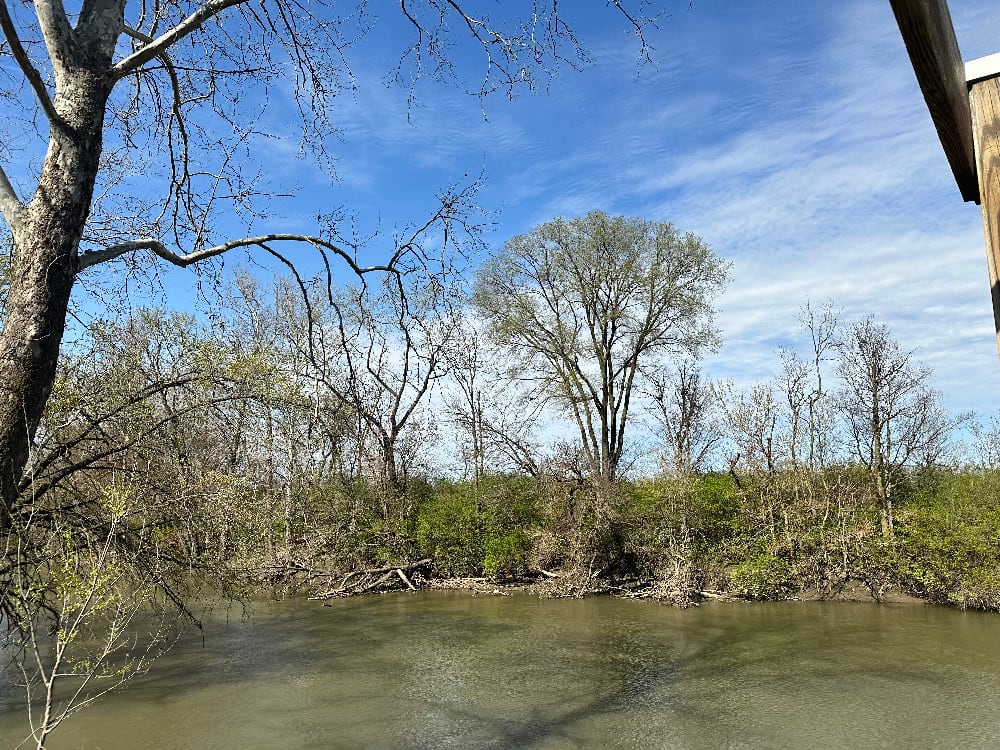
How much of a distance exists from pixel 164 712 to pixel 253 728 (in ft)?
3.68

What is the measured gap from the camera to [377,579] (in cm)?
1442

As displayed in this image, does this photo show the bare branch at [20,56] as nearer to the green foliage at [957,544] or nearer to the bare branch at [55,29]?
the bare branch at [55,29]

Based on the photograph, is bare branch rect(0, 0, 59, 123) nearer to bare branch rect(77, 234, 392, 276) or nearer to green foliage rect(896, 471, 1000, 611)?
bare branch rect(77, 234, 392, 276)

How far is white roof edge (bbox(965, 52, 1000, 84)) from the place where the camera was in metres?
1.53

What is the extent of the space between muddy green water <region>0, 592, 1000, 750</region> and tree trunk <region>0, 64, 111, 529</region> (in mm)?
3560

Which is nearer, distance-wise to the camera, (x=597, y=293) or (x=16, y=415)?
(x=16, y=415)

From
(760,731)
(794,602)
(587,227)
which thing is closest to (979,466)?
(794,602)

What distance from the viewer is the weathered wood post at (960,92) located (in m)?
1.36

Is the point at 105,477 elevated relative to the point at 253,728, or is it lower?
elevated

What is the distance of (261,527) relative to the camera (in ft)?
28.9

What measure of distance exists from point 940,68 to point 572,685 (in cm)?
707

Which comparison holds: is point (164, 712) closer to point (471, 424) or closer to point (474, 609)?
point (474, 609)

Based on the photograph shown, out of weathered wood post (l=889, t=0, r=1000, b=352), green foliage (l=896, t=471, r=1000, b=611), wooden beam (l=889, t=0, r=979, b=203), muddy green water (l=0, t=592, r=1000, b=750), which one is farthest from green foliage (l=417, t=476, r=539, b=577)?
weathered wood post (l=889, t=0, r=1000, b=352)

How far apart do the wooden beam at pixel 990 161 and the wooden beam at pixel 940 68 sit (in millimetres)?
50
